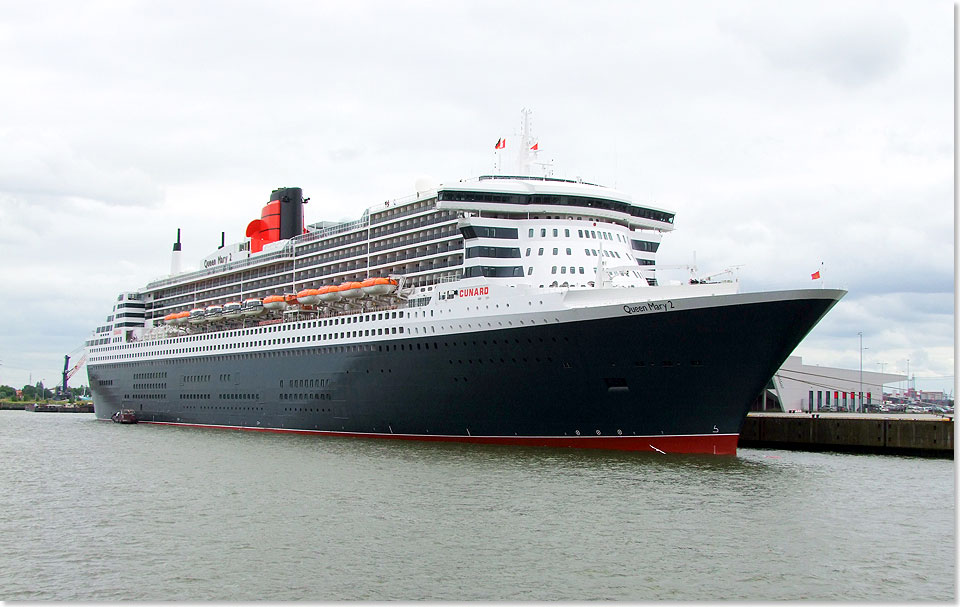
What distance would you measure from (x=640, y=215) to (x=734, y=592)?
26.0 meters

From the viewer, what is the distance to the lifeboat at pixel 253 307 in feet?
155

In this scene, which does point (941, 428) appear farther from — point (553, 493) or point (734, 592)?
point (734, 592)

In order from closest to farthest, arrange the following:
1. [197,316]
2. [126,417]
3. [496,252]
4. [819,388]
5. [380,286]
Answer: [496,252]
[380,286]
[197,316]
[126,417]
[819,388]

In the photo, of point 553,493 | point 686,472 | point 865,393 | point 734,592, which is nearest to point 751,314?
point 686,472

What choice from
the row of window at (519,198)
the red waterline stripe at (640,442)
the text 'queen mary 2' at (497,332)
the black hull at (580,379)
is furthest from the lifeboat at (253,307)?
the red waterline stripe at (640,442)

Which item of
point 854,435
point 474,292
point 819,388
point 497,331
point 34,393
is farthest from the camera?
point 34,393

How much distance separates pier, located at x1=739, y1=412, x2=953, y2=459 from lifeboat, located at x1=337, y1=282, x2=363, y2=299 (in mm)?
19192

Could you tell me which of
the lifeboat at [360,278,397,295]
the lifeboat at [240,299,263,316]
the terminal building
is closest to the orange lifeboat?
the lifeboat at [360,278,397,295]

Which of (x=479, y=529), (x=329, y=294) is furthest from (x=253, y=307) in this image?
(x=479, y=529)

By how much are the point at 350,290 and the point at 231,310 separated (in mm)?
13442

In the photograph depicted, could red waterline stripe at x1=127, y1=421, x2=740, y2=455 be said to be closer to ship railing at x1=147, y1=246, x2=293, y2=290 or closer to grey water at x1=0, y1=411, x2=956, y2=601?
grey water at x1=0, y1=411, x2=956, y2=601

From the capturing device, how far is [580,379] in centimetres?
2964

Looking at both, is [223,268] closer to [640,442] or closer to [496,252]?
[496,252]

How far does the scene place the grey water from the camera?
46.9 feet
